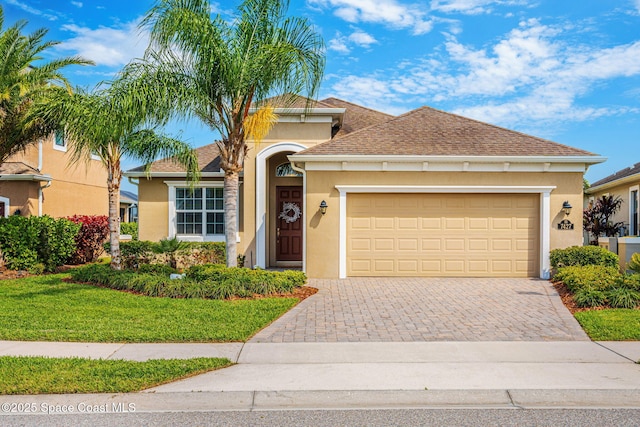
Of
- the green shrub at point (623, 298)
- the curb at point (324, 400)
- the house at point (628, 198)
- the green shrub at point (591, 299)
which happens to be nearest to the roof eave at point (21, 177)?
the curb at point (324, 400)

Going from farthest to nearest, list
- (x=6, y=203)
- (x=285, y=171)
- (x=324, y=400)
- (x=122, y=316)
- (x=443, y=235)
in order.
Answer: (x=6, y=203)
(x=285, y=171)
(x=443, y=235)
(x=122, y=316)
(x=324, y=400)

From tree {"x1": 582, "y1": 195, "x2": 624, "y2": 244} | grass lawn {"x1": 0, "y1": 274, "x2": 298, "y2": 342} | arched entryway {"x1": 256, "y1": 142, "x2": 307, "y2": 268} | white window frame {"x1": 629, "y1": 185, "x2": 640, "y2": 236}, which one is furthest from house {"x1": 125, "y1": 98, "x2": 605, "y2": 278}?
tree {"x1": 582, "y1": 195, "x2": 624, "y2": 244}

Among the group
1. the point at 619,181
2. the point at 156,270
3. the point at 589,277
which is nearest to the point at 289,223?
the point at 156,270

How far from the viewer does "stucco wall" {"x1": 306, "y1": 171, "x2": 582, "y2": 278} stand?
13789 mm

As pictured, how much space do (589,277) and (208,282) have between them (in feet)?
27.1

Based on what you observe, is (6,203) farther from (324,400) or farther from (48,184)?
(324,400)

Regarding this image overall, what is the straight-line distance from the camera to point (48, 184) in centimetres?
1878

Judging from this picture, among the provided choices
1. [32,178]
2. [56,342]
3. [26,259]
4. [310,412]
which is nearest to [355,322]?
[310,412]

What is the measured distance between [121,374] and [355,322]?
13.5 feet

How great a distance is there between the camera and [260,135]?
12.6 metres

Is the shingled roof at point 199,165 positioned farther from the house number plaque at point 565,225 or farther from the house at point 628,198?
the house at point 628,198

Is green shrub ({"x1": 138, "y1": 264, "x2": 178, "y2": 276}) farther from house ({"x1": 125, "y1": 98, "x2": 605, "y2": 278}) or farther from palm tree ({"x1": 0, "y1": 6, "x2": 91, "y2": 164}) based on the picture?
palm tree ({"x1": 0, "y1": 6, "x2": 91, "y2": 164})

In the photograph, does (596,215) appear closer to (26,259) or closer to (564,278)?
(564,278)

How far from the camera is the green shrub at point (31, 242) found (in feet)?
47.4
